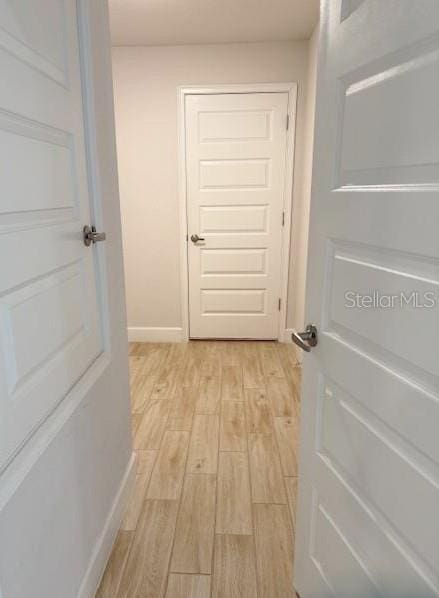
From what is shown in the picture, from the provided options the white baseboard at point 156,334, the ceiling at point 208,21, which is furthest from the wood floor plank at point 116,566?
the ceiling at point 208,21

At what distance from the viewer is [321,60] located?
0.98 m

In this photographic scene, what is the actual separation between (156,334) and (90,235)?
2524 millimetres

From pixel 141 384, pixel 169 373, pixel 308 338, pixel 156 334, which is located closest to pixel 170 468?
pixel 141 384

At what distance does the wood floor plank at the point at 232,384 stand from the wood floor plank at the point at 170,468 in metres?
0.53

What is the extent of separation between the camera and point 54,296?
107 centimetres

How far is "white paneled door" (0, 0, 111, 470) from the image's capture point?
2.78ft

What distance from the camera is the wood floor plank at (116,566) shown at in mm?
1365

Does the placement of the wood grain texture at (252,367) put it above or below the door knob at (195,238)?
below

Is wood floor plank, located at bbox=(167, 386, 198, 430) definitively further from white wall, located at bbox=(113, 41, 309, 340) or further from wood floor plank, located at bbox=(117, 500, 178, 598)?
white wall, located at bbox=(113, 41, 309, 340)

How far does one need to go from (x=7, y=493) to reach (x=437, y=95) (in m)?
1.12

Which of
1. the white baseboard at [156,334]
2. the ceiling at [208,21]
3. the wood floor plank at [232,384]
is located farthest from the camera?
the white baseboard at [156,334]

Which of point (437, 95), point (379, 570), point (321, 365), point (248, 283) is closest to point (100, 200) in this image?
point (321, 365)

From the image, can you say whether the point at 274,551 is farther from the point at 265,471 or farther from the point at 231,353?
the point at 231,353

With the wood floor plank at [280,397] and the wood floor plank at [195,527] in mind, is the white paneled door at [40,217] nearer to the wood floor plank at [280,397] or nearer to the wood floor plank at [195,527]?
the wood floor plank at [195,527]
